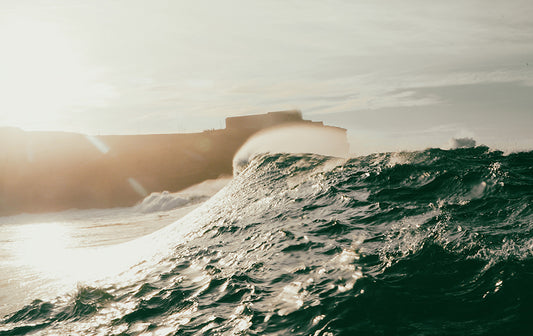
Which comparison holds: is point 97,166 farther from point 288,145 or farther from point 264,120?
point 288,145

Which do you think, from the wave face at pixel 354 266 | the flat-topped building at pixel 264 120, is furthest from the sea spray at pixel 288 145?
the flat-topped building at pixel 264 120

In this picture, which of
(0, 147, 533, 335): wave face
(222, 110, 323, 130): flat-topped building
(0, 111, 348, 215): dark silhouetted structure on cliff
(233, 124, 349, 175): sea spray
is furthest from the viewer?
(222, 110, 323, 130): flat-topped building

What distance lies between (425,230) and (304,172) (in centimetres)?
390

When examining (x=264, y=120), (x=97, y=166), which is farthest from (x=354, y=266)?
(x=264, y=120)

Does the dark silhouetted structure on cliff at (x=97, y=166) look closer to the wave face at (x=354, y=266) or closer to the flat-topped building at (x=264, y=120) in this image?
the flat-topped building at (x=264, y=120)

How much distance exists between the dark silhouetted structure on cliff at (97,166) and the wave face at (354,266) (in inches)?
1136

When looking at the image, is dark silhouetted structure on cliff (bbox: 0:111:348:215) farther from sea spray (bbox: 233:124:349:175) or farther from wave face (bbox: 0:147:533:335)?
wave face (bbox: 0:147:533:335)

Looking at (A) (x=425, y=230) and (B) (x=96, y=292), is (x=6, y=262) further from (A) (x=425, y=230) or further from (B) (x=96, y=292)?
(A) (x=425, y=230)

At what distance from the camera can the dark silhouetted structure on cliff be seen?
35.0 meters

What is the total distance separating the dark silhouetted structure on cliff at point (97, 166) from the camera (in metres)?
35.0

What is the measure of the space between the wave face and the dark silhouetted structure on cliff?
28860mm

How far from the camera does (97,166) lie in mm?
40094

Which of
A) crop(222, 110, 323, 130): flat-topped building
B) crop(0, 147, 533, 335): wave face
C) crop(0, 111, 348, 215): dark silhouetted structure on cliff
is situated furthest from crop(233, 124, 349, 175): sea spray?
crop(222, 110, 323, 130): flat-topped building

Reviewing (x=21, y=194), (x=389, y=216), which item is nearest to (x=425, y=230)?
(x=389, y=216)
